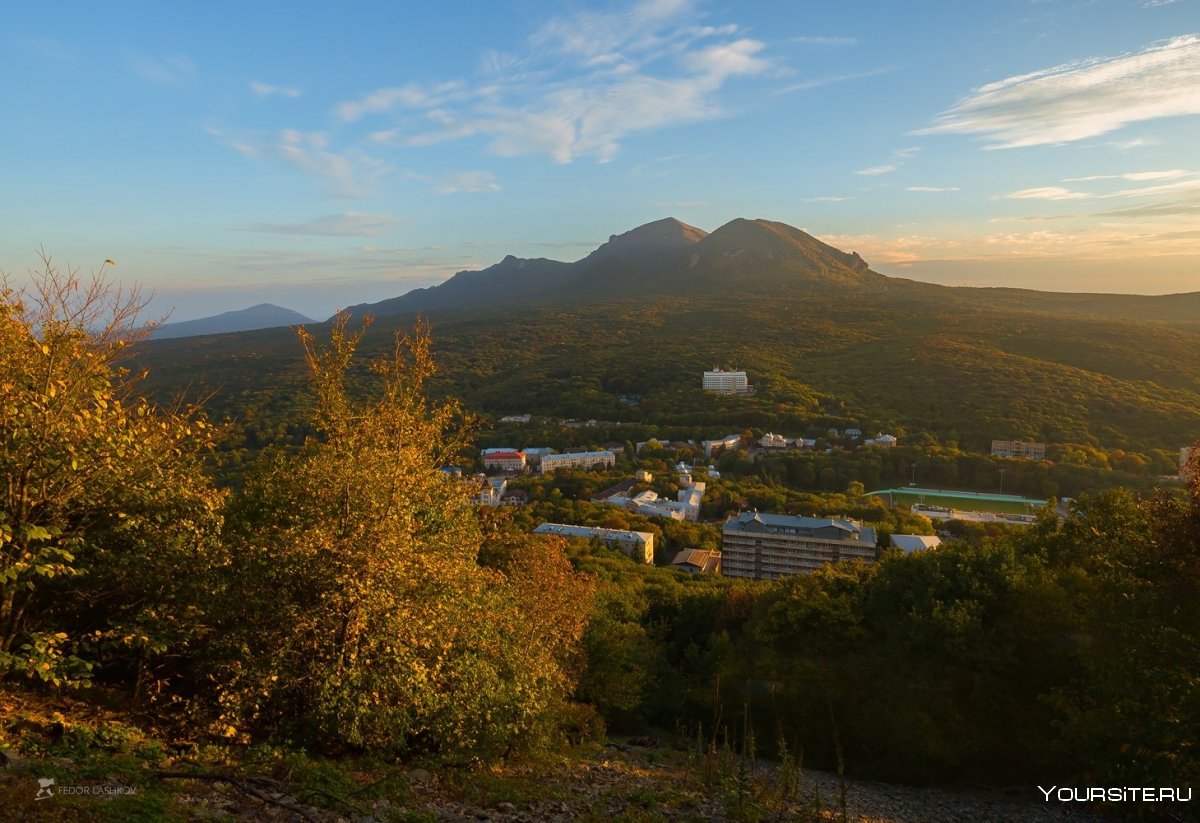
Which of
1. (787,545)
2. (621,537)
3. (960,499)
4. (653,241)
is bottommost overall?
(960,499)

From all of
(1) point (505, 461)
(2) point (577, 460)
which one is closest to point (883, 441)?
(2) point (577, 460)

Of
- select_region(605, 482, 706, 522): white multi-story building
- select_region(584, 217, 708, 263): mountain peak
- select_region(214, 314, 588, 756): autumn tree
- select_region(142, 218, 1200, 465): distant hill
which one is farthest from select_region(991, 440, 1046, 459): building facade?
select_region(584, 217, 708, 263): mountain peak

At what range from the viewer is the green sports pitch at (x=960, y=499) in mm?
33428

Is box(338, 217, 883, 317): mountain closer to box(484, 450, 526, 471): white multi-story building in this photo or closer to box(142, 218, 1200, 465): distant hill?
box(142, 218, 1200, 465): distant hill

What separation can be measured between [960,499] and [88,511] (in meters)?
39.5

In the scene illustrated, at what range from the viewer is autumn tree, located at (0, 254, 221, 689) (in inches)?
175

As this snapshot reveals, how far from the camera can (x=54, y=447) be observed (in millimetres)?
4590

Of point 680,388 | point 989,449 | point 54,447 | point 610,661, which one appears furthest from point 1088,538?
point 680,388

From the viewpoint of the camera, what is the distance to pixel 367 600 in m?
5.19

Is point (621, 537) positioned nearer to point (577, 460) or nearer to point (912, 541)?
point (912, 541)

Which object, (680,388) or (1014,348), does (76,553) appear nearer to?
(680,388)

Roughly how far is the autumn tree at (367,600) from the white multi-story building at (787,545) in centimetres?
2136

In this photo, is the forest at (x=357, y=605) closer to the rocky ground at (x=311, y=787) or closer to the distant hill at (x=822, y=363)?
the rocky ground at (x=311, y=787)

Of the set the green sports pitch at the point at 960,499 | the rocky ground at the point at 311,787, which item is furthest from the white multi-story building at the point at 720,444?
the rocky ground at the point at 311,787
